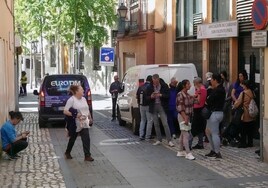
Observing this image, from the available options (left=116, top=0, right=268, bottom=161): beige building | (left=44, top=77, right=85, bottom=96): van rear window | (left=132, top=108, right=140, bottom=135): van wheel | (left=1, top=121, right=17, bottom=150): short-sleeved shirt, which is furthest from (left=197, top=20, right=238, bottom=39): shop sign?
(left=1, top=121, right=17, bottom=150): short-sleeved shirt

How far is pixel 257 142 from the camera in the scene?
44.7 feet

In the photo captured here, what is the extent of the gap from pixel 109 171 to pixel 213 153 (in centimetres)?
249

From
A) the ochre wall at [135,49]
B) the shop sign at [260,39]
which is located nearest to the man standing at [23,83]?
the ochre wall at [135,49]

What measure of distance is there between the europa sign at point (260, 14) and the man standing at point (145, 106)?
→ 3852mm

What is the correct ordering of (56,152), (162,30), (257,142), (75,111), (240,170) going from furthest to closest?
(162,30), (257,142), (56,152), (75,111), (240,170)

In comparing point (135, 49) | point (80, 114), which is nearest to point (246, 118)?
point (80, 114)

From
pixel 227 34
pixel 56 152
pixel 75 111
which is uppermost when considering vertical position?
pixel 227 34

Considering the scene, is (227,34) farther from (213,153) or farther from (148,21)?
(148,21)

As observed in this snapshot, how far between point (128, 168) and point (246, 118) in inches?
140

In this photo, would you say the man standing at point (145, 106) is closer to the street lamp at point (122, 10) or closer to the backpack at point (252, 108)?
the backpack at point (252, 108)

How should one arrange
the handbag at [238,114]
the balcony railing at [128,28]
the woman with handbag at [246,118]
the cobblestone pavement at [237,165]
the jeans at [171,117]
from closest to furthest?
the cobblestone pavement at [237,165], the woman with handbag at [246,118], the handbag at [238,114], the jeans at [171,117], the balcony railing at [128,28]

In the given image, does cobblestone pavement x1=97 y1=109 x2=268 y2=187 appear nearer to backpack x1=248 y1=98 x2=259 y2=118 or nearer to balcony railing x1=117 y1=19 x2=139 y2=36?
backpack x1=248 y1=98 x2=259 y2=118

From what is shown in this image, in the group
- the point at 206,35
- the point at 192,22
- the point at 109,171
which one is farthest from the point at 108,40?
the point at 109,171

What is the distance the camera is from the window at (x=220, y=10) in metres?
17.1
